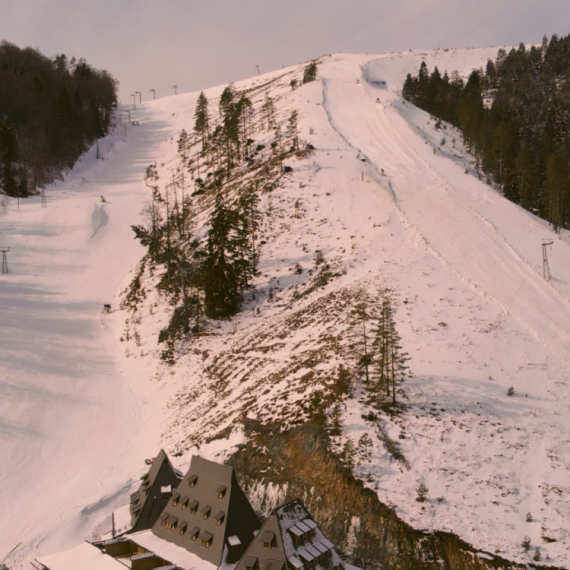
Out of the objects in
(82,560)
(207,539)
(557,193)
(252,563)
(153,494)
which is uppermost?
(557,193)

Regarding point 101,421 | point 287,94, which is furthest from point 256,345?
point 287,94

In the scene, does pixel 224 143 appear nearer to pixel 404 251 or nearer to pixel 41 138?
pixel 41 138

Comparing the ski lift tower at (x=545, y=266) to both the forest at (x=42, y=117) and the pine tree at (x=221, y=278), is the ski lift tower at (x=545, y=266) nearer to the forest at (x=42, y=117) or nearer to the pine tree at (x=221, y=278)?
the pine tree at (x=221, y=278)

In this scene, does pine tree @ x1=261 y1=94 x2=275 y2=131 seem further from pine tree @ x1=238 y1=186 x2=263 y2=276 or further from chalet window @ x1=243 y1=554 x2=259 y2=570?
chalet window @ x1=243 y1=554 x2=259 y2=570

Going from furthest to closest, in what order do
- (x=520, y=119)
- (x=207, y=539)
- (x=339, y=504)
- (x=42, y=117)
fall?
(x=520, y=119) → (x=42, y=117) → (x=339, y=504) → (x=207, y=539)

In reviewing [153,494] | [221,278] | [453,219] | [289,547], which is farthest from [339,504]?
[453,219]

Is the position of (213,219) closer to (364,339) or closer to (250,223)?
(250,223)

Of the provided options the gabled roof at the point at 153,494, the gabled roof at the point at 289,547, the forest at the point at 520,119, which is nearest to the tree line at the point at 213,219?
the gabled roof at the point at 153,494
